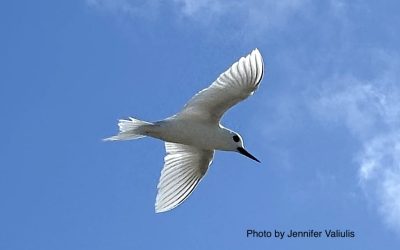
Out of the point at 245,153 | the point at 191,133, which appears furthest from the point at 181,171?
the point at 191,133

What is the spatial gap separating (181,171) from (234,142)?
4.23 ft

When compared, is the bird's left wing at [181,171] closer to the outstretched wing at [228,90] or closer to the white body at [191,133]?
the white body at [191,133]

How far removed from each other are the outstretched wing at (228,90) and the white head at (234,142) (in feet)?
1.17

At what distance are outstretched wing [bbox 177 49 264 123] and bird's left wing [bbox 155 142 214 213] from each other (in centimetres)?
126

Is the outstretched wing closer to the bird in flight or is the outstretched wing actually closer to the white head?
the bird in flight

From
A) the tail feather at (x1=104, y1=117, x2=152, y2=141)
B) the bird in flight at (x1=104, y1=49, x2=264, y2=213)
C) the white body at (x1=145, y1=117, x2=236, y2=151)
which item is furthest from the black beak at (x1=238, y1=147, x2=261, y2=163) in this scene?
the tail feather at (x1=104, y1=117, x2=152, y2=141)

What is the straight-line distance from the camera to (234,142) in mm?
13805

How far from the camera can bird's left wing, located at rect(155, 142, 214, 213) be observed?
14578 mm

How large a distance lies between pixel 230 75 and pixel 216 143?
106 cm

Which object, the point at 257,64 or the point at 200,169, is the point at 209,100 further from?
the point at 200,169

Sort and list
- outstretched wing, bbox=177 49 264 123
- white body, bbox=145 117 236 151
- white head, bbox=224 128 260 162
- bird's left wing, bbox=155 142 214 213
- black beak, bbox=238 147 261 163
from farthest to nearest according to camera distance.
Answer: bird's left wing, bbox=155 142 214 213 < black beak, bbox=238 147 261 163 < white head, bbox=224 128 260 162 < white body, bbox=145 117 236 151 < outstretched wing, bbox=177 49 264 123

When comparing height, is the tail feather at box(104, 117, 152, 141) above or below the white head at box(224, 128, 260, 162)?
below

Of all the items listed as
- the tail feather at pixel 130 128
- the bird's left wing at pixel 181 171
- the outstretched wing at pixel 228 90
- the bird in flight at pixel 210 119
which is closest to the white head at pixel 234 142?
the bird in flight at pixel 210 119

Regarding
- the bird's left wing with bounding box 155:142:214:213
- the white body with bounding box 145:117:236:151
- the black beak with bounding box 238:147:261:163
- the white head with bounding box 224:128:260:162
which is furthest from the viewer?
the bird's left wing with bounding box 155:142:214:213
